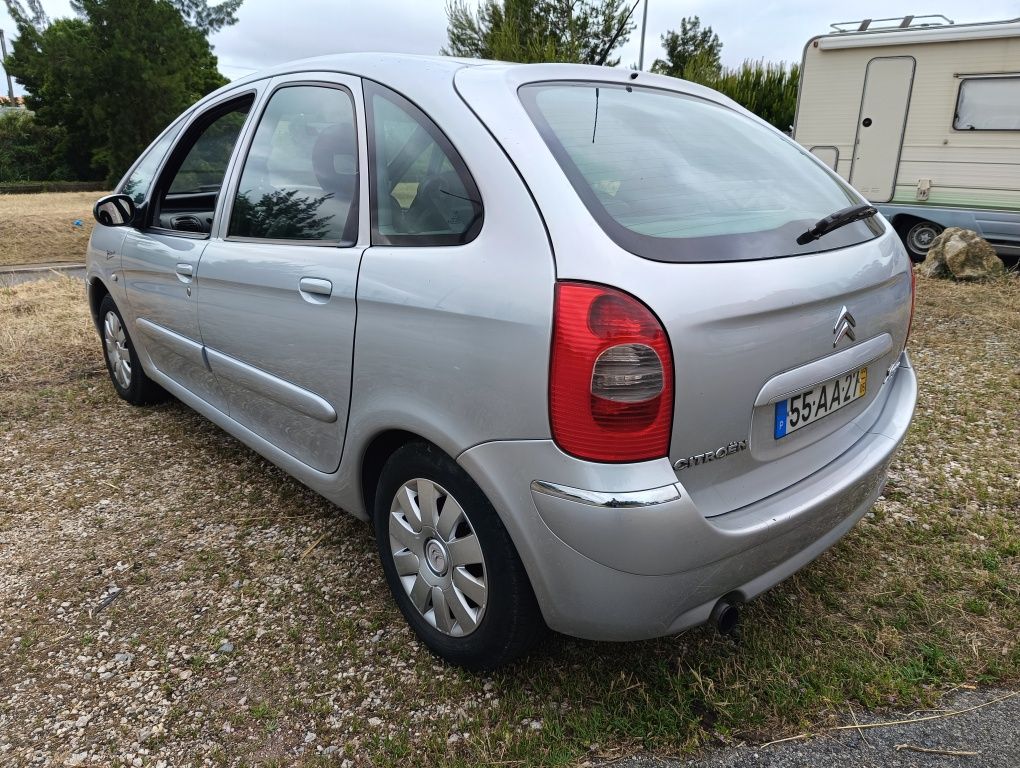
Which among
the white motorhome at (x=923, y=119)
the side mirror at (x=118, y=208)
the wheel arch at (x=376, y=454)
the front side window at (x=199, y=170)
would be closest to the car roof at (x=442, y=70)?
the front side window at (x=199, y=170)

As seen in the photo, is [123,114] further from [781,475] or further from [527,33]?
[781,475]

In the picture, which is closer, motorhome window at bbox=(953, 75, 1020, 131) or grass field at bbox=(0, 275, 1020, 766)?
grass field at bbox=(0, 275, 1020, 766)

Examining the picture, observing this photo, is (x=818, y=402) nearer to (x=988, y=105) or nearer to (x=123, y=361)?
(x=123, y=361)

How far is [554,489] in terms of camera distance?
1.60m

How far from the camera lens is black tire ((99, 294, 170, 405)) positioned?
4043mm

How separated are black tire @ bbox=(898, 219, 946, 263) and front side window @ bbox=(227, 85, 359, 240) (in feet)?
28.7

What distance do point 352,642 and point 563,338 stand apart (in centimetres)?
131

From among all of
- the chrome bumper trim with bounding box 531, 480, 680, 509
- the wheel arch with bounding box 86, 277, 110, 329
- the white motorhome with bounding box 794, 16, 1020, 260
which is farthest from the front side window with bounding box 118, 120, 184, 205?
the white motorhome with bounding box 794, 16, 1020, 260

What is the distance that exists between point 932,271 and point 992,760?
289 inches

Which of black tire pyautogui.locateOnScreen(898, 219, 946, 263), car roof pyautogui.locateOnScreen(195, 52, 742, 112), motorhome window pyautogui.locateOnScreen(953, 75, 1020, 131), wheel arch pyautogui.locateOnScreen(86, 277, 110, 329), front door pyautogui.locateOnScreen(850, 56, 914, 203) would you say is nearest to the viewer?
car roof pyautogui.locateOnScreen(195, 52, 742, 112)

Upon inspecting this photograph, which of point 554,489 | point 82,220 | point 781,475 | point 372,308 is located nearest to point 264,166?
point 372,308

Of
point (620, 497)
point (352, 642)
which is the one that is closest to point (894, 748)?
point (620, 497)

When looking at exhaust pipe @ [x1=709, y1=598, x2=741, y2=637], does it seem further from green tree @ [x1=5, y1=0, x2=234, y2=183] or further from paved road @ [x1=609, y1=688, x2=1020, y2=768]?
green tree @ [x1=5, y1=0, x2=234, y2=183]

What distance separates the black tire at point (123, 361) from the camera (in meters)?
4.04
